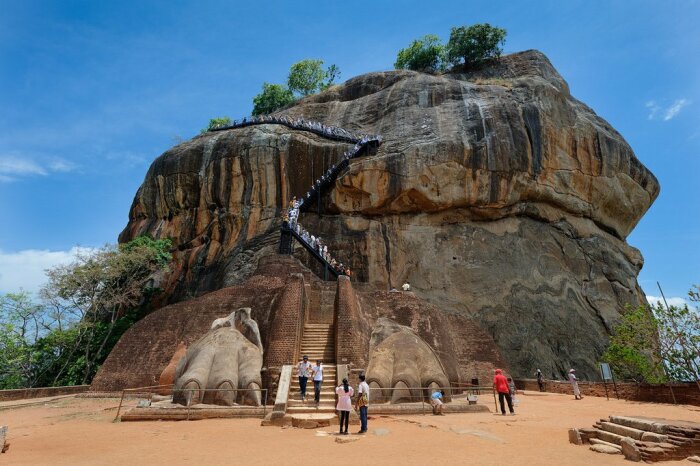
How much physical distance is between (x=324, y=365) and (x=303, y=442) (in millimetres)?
4700

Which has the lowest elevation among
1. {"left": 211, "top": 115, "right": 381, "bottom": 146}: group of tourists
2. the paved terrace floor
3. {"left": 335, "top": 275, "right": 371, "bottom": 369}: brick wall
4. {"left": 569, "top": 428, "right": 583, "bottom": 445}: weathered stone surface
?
the paved terrace floor

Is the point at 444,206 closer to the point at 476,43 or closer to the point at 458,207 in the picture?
the point at 458,207

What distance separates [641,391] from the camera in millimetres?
13367

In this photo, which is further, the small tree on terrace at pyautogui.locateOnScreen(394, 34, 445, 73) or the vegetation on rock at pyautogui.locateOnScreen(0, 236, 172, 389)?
the small tree on terrace at pyautogui.locateOnScreen(394, 34, 445, 73)

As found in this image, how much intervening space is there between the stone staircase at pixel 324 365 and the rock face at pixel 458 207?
36.2 feet

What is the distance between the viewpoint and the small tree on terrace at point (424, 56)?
39.8 m

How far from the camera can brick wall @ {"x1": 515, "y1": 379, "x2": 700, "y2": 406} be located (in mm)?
11547

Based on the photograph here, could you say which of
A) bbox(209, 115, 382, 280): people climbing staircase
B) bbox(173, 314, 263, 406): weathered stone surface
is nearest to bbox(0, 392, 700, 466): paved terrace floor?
bbox(173, 314, 263, 406): weathered stone surface

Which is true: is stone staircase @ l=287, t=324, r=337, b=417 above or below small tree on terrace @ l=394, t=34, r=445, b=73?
below

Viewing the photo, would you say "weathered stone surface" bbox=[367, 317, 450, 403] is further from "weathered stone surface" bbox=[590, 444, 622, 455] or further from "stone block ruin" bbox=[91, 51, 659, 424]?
"stone block ruin" bbox=[91, 51, 659, 424]

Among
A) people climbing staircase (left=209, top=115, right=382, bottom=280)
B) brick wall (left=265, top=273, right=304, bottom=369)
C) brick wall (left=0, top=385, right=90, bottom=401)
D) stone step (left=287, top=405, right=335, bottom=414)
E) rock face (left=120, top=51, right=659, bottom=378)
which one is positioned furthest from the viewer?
rock face (left=120, top=51, right=659, bottom=378)

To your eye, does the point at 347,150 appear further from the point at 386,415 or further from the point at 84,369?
the point at 386,415

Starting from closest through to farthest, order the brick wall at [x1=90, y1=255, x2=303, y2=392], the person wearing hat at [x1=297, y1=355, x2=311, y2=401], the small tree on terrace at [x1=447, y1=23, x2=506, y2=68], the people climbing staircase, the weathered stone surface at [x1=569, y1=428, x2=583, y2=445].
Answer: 1. the weathered stone surface at [x1=569, y1=428, x2=583, y2=445]
2. the person wearing hat at [x1=297, y1=355, x2=311, y2=401]
3. the brick wall at [x1=90, y1=255, x2=303, y2=392]
4. the people climbing staircase
5. the small tree on terrace at [x1=447, y1=23, x2=506, y2=68]

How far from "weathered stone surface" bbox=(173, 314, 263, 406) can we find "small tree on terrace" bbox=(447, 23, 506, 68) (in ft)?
106
